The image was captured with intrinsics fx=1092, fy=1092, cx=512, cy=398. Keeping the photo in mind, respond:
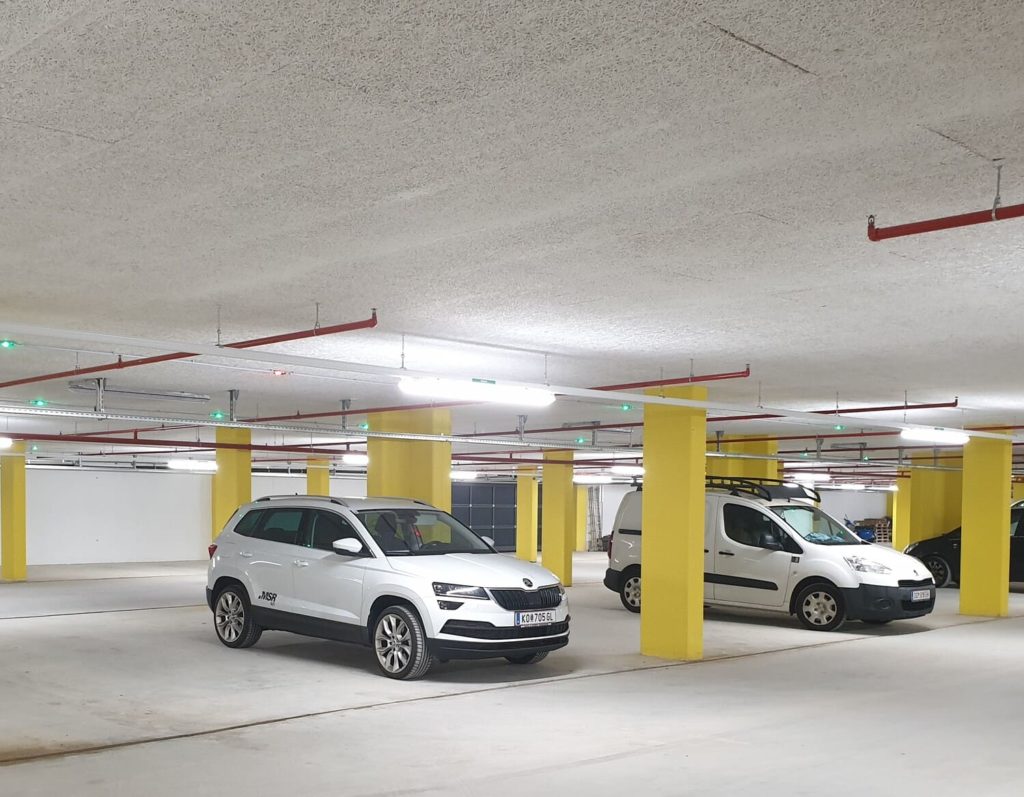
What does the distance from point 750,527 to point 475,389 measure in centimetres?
624

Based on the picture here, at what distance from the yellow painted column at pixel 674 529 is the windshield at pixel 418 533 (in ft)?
5.71

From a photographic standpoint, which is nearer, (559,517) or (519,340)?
(519,340)

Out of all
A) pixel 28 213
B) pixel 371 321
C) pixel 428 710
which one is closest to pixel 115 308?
pixel 371 321

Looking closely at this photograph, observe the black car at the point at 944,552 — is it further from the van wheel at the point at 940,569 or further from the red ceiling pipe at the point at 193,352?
the red ceiling pipe at the point at 193,352

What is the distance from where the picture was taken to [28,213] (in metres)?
4.92

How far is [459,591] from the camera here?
9094 millimetres

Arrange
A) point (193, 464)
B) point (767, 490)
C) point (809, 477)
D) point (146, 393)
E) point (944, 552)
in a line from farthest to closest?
1. point (809, 477)
2. point (193, 464)
3. point (944, 552)
4. point (767, 490)
5. point (146, 393)

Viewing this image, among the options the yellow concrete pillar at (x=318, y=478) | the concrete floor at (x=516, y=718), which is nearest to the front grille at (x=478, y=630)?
the concrete floor at (x=516, y=718)

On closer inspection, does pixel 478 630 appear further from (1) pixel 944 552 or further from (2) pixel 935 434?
(1) pixel 944 552

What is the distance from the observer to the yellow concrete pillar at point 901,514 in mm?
31681

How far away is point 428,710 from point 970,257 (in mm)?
4838

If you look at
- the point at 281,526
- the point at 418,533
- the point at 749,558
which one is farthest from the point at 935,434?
the point at 281,526

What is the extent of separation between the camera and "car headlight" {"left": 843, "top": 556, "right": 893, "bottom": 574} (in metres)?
12.9

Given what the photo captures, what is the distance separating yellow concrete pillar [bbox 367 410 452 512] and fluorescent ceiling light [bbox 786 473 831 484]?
51.3 ft
